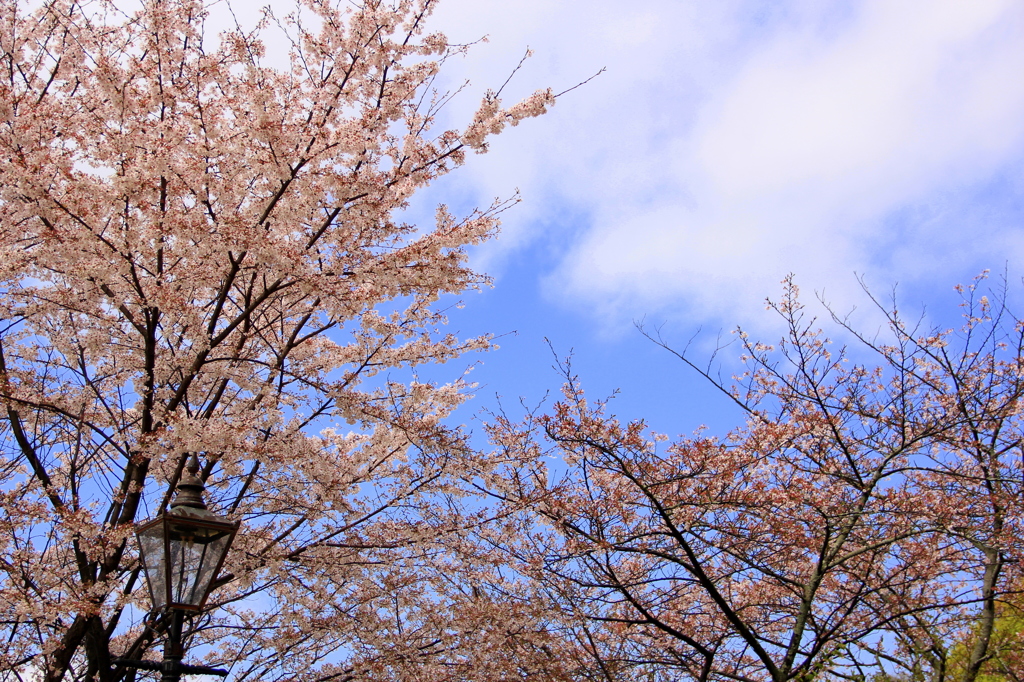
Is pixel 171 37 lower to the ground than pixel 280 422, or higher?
Answer: higher

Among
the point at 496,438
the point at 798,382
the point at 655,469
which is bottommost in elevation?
the point at 655,469

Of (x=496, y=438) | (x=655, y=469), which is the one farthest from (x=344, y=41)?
(x=655, y=469)

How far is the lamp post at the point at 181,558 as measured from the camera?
478 cm

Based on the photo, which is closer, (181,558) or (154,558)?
(181,558)

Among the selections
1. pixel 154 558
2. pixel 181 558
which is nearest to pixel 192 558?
pixel 181 558

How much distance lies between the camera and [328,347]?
28.2 ft

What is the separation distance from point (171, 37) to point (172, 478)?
4.11 meters

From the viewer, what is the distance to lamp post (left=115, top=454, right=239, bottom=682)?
4.78m

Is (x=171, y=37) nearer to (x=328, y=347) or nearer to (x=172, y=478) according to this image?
(x=328, y=347)

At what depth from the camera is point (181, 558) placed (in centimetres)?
486

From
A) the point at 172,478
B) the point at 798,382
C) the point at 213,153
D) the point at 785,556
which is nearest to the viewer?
the point at 172,478

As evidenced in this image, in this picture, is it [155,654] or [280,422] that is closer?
[280,422]

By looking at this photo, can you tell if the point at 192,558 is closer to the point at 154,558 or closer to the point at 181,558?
the point at 181,558

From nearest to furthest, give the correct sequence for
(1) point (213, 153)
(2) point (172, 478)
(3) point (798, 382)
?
(2) point (172, 478)
(1) point (213, 153)
(3) point (798, 382)
